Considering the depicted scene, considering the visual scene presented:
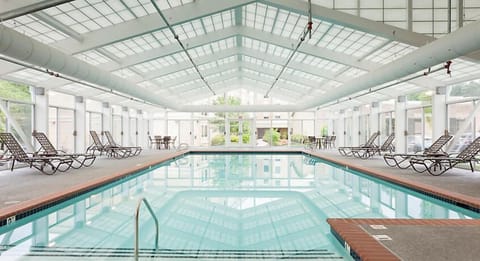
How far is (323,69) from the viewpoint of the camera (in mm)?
14055

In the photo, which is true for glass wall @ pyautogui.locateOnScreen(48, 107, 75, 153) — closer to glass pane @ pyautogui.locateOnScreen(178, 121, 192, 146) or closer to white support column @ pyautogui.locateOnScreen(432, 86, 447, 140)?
glass pane @ pyautogui.locateOnScreen(178, 121, 192, 146)

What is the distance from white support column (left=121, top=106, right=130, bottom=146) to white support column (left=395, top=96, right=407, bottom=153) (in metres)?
13.0

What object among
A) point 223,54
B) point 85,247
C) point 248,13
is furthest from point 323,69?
point 85,247

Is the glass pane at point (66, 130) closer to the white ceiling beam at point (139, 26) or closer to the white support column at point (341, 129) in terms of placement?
the white ceiling beam at point (139, 26)

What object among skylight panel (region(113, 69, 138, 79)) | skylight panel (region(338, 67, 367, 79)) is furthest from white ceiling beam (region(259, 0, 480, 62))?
skylight panel (region(113, 69, 138, 79))

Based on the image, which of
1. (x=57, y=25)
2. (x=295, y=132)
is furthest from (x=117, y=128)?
(x=57, y=25)

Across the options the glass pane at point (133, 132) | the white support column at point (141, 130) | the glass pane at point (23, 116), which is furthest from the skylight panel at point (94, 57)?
the white support column at point (141, 130)

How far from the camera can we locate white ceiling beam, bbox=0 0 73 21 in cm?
469

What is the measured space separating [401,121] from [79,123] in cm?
1235

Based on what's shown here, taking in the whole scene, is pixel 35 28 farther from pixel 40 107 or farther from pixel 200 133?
pixel 200 133

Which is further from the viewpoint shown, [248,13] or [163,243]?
[248,13]

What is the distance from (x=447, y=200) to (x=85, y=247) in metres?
4.91

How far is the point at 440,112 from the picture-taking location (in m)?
11.2

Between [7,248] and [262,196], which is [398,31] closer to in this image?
[262,196]
